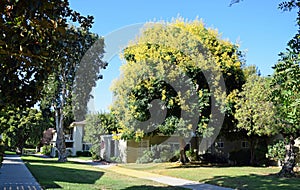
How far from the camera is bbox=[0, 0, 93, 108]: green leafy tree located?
5688 millimetres

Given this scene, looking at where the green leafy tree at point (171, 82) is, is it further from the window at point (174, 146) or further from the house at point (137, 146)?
the house at point (137, 146)

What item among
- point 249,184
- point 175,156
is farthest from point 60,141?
point 249,184

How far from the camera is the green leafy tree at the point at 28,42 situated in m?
5.69

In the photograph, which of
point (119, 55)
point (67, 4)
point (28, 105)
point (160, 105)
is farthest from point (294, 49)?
point (119, 55)

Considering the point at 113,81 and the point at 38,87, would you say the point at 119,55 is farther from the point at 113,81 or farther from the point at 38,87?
the point at 38,87

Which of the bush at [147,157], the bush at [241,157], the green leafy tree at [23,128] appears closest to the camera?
the bush at [241,157]

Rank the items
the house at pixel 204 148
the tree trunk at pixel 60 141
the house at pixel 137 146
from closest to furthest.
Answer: the house at pixel 204 148 < the house at pixel 137 146 < the tree trunk at pixel 60 141

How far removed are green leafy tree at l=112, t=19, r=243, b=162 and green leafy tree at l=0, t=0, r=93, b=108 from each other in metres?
13.4

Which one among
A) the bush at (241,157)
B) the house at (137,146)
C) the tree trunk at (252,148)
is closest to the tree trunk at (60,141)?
the house at (137,146)

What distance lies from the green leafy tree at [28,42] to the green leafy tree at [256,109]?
1314 centimetres

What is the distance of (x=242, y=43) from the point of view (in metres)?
24.4

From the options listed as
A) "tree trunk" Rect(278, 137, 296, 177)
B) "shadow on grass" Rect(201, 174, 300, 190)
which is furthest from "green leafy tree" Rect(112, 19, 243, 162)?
"shadow on grass" Rect(201, 174, 300, 190)

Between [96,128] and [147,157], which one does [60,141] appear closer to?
[96,128]

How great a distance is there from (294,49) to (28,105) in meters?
6.50
